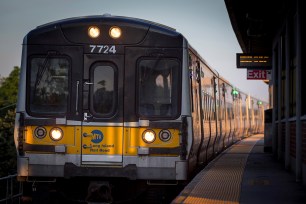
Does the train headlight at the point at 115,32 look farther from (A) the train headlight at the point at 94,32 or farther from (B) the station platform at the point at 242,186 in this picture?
(B) the station platform at the point at 242,186

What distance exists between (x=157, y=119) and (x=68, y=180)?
5.47 ft

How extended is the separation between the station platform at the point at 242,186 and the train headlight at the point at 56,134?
76.7 inches

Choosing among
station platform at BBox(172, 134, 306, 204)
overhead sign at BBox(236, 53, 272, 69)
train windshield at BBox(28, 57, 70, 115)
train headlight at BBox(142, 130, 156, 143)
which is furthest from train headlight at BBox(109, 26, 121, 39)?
overhead sign at BBox(236, 53, 272, 69)

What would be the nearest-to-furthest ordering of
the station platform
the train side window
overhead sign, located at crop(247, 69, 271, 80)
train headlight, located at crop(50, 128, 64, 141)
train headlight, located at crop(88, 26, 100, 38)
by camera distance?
train headlight, located at crop(50, 128, 64, 141) → the train side window → train headlight, located at crop(88, 26, 100, 38) → the station platform → overhead sign, located at crop(247, 69, 271, 80)

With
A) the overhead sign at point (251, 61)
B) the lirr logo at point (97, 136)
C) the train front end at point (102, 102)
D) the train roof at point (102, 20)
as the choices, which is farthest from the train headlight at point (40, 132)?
the overhead sign at point (251, 61)

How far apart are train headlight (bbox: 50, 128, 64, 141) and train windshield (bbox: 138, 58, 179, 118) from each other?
122 cm

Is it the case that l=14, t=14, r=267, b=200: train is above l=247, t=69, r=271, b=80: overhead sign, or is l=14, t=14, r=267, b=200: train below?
below

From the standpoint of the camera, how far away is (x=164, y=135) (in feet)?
→ 32.8

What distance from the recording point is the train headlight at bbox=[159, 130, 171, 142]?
9.98m

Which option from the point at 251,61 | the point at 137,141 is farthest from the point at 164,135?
the point at 251,61

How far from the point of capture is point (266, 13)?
1741cm

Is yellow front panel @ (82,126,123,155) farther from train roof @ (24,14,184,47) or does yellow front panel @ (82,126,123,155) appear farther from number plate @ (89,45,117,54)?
train roof @ (24,14,184,47)

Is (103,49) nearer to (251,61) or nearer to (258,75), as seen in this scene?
(251,61)

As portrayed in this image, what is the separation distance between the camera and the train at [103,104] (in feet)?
32.6
